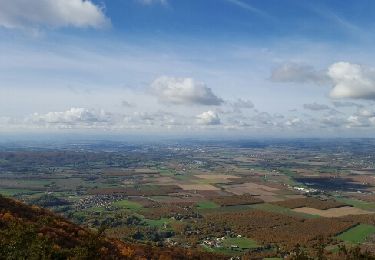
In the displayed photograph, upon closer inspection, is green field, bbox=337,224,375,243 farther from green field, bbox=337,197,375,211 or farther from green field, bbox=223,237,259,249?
green field, bbox=337,197,375,211

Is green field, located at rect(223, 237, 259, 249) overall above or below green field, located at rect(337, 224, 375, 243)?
below

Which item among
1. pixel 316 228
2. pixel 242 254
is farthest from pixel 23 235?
pixel 316 228

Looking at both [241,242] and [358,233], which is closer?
[241,242]

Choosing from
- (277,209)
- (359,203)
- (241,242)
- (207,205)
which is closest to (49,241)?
(241,242)

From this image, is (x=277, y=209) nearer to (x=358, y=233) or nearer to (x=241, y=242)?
(x=358, y=233)

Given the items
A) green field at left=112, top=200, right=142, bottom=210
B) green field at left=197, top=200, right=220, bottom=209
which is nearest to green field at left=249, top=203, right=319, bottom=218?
green field at left=197, top=200, right=220, bottom=209

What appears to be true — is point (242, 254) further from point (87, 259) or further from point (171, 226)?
point (87, 259)

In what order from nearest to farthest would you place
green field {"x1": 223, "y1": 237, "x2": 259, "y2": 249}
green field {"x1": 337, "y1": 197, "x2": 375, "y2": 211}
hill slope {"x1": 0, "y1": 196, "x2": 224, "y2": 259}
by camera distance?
hill slope {"x1": 0, "y1": 196, "x2": 224, "y2": 259}
green field {"x1": 223, "y1": 237, "x2": 259, "y2": 249}
green field {"x1": 337, "y1": 197, "x2": 375, "y2": 211}
